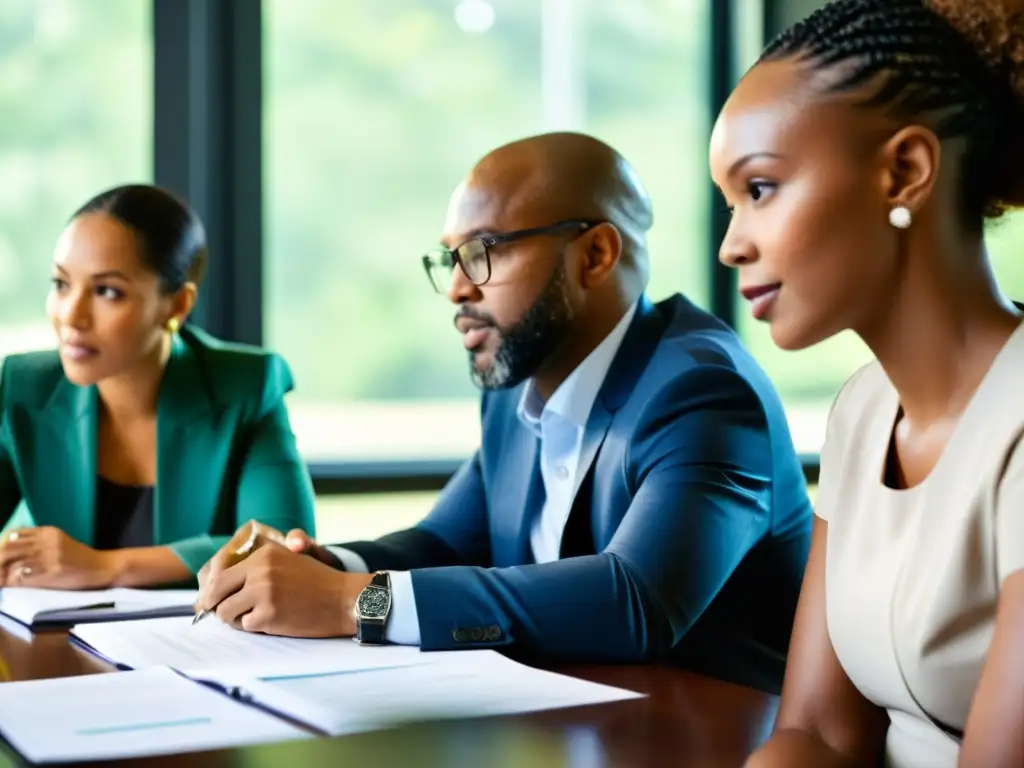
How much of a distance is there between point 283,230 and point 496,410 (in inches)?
59.8

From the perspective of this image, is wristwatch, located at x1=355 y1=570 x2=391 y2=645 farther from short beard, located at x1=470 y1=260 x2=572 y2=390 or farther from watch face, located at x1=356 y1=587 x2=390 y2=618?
short beard, located at x1=470 y1=260 x2=572 y2=390

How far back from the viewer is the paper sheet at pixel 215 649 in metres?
1.42

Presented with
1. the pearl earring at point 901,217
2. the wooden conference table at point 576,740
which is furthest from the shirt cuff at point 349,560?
the pearl earring at point 901,217

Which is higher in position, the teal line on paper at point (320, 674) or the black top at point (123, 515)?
the teal line on paper at point (320, 674)

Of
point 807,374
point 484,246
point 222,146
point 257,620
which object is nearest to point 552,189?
point 484,246

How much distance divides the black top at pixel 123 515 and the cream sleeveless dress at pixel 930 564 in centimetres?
172

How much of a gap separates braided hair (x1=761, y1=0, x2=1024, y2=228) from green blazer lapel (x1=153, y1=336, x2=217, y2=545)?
1.73 m

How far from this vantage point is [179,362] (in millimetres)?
2613

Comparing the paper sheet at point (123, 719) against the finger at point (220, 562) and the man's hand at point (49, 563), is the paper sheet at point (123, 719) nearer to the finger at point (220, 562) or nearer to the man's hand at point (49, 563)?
the finger at point (220, 562)

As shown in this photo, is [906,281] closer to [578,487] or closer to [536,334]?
[578,487]

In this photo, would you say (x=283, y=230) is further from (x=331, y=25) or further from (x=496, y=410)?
(x=496, y=410)

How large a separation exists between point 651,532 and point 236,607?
53 centimetres

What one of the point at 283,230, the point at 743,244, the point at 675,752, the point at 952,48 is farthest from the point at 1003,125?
the point at 283,230

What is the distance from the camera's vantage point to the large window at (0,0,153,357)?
335 cm
